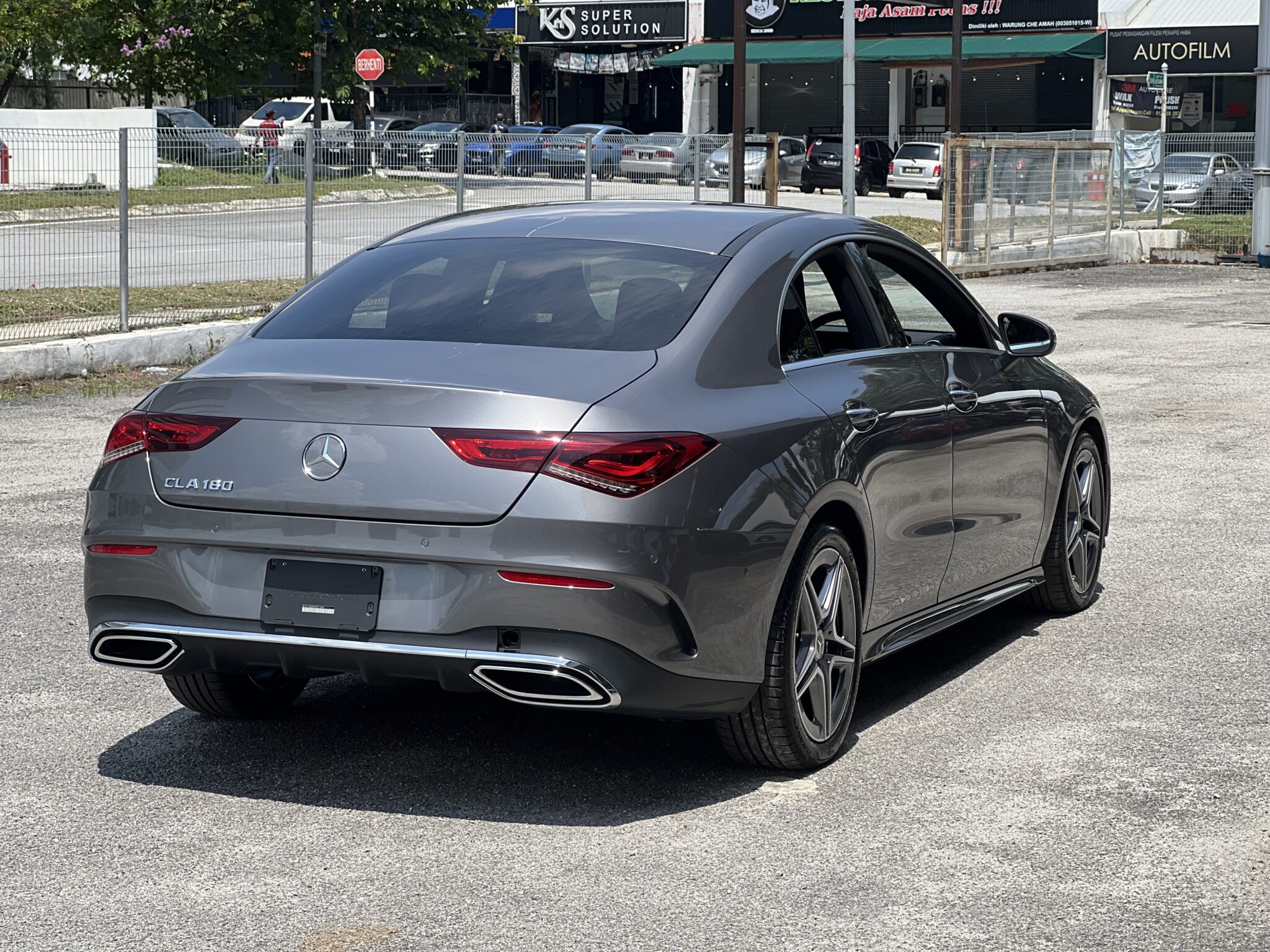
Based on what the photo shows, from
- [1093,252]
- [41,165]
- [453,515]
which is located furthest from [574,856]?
[1093,252]

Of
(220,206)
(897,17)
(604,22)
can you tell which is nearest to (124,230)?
(220,206)

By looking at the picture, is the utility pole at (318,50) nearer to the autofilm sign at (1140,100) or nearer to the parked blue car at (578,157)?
the autofilm sign at (1140,100)

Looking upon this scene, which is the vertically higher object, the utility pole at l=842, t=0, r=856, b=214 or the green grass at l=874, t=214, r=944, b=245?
the utility pole at l=842, t=0, r=856, b=214

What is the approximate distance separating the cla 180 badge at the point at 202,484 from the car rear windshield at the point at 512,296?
22.9 inches

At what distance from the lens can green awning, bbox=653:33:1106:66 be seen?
54031mm

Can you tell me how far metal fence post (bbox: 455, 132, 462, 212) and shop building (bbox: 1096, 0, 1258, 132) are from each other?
35917 mm

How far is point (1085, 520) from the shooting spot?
7.12m

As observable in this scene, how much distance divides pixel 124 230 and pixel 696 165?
9.08m

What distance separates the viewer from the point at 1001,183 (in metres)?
26.3

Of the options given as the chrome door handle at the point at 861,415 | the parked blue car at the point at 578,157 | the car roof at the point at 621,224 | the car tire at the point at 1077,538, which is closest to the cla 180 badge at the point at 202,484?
the car roof at the point at 621,224

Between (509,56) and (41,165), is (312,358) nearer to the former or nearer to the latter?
(41,165)

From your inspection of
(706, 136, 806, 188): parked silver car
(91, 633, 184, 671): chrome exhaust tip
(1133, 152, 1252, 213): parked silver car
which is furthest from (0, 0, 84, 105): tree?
(91, 633, 184, 671): chrome exhaust tip

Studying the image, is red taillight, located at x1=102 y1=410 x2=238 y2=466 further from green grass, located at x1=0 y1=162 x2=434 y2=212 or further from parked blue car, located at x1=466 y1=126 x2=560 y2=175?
parked blue car, located at x1=466 y1=126 x2=560 y2=175

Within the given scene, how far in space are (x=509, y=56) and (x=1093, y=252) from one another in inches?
927
